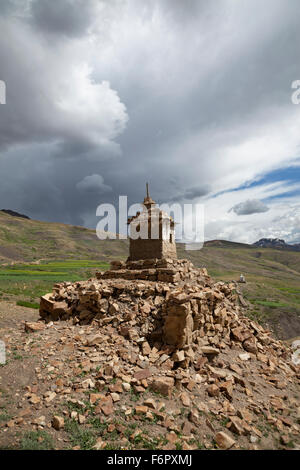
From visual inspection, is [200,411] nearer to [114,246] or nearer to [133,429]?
[133,429]

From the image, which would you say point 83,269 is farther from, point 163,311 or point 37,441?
point 37,441

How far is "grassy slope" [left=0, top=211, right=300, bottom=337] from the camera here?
1221 inches

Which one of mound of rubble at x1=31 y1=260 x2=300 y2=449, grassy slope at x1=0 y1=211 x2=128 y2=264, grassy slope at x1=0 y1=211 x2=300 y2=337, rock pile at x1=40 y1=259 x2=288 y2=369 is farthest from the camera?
grassy slope at x1=0 y1=211 x2=128 y2=264

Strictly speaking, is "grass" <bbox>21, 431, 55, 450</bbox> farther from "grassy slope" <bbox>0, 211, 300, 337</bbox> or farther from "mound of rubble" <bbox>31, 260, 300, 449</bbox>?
"grassy slope" <bbox>0, 211, 300, 337</bbox>

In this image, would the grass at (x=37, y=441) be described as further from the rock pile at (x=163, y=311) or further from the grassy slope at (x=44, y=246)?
the grassy slope at (x=44, y=246)

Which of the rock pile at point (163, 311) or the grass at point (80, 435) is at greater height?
the rock pile at point (163, 311)

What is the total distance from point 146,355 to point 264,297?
42197 millimetres

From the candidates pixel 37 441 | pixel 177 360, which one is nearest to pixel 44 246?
pixel 177 360

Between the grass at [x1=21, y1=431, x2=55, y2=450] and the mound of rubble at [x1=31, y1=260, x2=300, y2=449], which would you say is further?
the mound of rubble at [x1=31, y1=260, x2=300, y2=449]

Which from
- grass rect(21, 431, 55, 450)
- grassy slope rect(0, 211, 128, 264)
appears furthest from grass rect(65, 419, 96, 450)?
grassy slope rect(0, 211, 128, 264)

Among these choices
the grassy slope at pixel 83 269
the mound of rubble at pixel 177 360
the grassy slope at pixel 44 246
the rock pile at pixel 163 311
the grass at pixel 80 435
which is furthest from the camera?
the grassy slope at pixel 44 246

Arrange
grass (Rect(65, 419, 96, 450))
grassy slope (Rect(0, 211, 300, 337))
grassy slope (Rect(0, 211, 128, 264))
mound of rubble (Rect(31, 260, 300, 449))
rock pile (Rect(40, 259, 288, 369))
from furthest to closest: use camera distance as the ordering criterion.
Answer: grassy slope (Rect(0, 211, 128, 264))
grassy slope (Rect(0, 211, 300, 337))
rock pile (Rect(40, 259, 288, 369))
mound of rubble (Rect(31, 260, 300, 449))
grass (Rect(65, 419, 96, 450))

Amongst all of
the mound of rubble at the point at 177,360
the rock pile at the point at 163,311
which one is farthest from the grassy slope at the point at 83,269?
the mound of rubble at the point at 177,360

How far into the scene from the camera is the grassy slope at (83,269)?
31.0 metres
